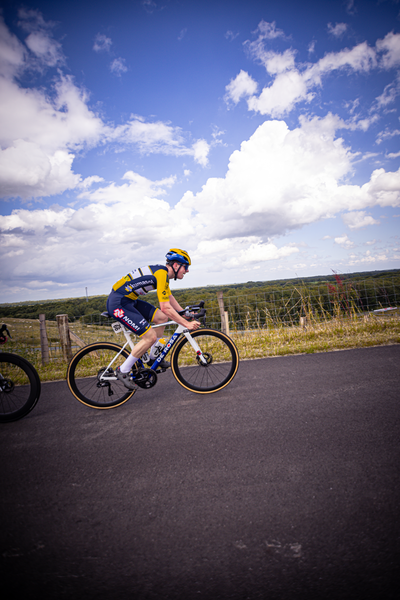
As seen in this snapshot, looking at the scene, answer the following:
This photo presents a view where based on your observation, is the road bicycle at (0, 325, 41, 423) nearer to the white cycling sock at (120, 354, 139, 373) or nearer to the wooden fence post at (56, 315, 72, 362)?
the white cycling sock at (120, 354, 139, 373)

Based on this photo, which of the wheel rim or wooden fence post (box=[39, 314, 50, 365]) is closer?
the wheel rim

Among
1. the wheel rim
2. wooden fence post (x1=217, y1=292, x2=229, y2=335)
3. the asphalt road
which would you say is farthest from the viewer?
wooden fence post (x1=217, y1=292, x2=229, y2=335)

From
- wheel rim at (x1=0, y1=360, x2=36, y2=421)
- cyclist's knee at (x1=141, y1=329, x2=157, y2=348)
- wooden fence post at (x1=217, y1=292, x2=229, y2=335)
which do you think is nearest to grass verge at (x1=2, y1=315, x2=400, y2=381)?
wooden fence post at (x1=217, y1=292, x2=229, y2=335)

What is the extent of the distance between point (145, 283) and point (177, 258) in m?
0.59

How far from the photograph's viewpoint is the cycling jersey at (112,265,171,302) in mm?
3873

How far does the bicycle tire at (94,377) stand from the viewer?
13.2 ft

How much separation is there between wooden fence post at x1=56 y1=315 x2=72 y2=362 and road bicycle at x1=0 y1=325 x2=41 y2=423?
12.0 ft

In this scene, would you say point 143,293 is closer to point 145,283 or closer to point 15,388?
point 145,283

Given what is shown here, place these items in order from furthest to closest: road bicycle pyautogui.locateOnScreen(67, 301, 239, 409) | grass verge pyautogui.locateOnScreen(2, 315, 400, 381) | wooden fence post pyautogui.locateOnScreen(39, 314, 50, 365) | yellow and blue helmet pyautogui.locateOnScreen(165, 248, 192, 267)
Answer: wooden fence post pyautogui.locateOnScreen(39, 314, 50, 365) → grass verge pyautogui.locateOnScreen(2, 315, 400, 381) → yellow and blue helmet pyautogui.locateOnScreen(165, 248, 192, 267) → road bicycle pyautogui.locateOnScreen(67, 301, 239, 409)

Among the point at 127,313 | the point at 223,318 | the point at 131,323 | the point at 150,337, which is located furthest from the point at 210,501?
the point at 223,318

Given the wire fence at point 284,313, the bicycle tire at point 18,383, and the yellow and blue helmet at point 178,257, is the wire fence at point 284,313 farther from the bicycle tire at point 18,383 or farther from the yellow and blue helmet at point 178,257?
the bicycle tire at point 18,383

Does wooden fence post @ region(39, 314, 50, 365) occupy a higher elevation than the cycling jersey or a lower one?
lower

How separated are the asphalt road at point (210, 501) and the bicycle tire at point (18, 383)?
19 centimetres

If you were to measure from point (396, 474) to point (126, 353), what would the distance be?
3214 mm
